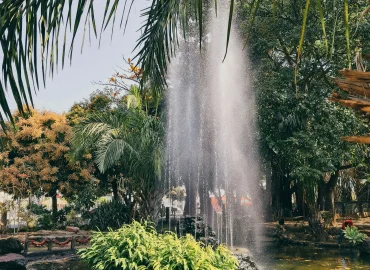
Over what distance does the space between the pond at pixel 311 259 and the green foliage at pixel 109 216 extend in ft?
20.2

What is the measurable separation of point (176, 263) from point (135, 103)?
36.8 ft

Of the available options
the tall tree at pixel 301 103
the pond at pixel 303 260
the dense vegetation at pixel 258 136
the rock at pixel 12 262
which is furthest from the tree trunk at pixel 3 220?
the tall tree at pixel 301 103

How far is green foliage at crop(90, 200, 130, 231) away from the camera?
1678 centimetres

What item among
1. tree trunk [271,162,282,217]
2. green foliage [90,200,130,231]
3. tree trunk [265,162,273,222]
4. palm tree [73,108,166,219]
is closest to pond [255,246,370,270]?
palm tree [73,108,166,219]

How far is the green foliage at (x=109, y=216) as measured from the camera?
55.1 ft

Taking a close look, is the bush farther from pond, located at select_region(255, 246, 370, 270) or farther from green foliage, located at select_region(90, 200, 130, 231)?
green foliage, located at select_region(90, 200, 130, 231)

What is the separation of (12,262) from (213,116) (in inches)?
360

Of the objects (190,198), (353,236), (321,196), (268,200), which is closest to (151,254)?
(353,236)

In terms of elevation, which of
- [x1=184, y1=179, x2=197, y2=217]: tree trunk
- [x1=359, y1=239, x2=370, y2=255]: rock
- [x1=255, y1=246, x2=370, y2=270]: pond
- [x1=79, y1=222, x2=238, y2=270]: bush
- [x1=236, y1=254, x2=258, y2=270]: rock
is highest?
[x1=184, y1=179, x2=197, y2=217]: tree trunk

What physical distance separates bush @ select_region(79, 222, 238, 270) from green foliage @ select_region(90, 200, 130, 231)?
11.1 meters

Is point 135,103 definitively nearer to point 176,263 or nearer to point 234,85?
point 234,85

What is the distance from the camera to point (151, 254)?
5.19 meters

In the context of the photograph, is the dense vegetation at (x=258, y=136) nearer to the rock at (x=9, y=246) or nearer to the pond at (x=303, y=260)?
the pond at (x=303, y=260)

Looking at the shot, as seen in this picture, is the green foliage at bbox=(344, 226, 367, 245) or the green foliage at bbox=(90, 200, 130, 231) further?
the green foliage at bbox=(90, 200, 130, 231)
